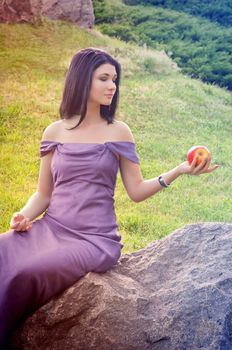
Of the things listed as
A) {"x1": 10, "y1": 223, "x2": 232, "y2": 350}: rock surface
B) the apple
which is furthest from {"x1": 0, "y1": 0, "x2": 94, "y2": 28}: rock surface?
{"x1": 10, "y1": 223, "x2": 232, "y2": 350}: rock surface

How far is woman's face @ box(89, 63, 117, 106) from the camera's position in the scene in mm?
2594

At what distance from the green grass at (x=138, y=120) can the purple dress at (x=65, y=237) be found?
5.43 ft

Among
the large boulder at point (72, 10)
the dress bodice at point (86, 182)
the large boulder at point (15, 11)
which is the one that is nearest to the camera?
the dress bodice at point (86, 182)

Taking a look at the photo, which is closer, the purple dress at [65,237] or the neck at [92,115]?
the purple dress at [65,237]

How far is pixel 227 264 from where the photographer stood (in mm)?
2504

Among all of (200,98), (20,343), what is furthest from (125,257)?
(200,98)

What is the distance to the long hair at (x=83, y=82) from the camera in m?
2.59

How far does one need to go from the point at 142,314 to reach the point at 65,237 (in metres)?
0.40

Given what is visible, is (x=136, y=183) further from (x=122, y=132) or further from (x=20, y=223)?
(x=20, y=223)

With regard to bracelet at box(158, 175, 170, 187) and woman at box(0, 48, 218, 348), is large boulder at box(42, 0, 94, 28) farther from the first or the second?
bracelet at box(158, 175, 170, 187)


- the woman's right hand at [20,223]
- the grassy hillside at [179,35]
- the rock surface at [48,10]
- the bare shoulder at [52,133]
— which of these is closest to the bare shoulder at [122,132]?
the bare shoulder at [52,133]

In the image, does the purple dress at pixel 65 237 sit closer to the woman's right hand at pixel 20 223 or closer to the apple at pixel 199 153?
the woman's right hand at pixel 20 223

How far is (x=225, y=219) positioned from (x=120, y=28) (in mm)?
4633

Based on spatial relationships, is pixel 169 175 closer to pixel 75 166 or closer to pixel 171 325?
pixel 75 166
